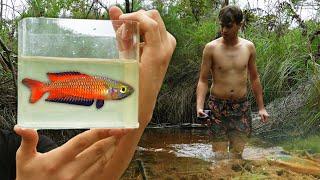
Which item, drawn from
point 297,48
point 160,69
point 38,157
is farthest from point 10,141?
point 297,48

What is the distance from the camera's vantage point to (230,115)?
4.14 m

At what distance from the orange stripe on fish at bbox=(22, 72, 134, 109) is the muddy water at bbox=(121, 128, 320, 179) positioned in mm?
3137

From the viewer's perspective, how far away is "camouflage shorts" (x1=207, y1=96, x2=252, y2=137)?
13.6 ft

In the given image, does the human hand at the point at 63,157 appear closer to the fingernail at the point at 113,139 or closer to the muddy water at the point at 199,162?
the fingernail at the point at 113,139

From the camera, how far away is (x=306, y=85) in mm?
5613

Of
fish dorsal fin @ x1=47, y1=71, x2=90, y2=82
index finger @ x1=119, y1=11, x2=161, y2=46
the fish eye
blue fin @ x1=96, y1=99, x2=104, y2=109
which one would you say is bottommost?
blue fin @ x1=96, y1=99, x2=104, y2=109

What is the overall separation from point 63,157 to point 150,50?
28cm

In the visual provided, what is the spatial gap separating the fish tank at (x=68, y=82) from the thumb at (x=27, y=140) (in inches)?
0.7

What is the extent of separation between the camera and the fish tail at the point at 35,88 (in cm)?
94

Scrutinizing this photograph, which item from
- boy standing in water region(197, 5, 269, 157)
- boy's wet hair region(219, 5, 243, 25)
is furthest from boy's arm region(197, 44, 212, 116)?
boy's wet hair region(219, 5, 243, 25)

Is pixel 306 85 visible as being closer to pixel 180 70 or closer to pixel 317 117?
pixel 317 117

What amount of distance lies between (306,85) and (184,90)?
1.79 m

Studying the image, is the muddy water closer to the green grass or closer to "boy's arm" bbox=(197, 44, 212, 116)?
the green grass

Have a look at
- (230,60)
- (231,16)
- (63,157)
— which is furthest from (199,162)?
(63,157)
